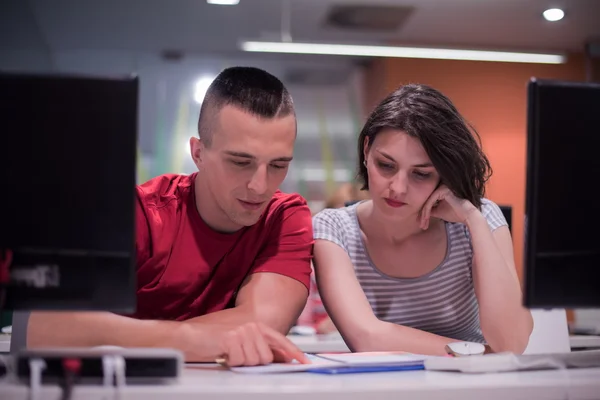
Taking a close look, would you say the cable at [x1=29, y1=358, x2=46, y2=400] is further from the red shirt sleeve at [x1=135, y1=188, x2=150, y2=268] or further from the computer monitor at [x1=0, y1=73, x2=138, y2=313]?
the red shirt sleeve at [x1=135, y1=188, x2=150, y2=268]

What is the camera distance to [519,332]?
1.44 meters

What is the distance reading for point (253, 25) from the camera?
4793 mm

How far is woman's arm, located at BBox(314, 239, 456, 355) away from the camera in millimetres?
1360

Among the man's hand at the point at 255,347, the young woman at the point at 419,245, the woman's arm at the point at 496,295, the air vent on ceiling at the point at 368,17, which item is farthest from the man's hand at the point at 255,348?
the air vent on ceiling at the point at 368,17

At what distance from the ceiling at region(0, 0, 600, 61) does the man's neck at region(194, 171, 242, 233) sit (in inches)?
123

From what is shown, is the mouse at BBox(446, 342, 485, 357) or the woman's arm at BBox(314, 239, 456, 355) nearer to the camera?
the mouse at BBox(446, 342, 485, 357)

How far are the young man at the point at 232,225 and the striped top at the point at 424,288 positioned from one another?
0.13m

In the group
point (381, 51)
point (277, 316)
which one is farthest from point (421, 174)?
point (381, 51)

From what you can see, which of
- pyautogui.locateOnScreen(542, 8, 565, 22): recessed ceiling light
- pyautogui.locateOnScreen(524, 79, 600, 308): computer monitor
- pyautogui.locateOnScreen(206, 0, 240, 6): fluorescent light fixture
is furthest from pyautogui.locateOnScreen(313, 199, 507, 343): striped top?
pyautogui.locateOnScreen(542, 8, 565, 22): recessed ceiling light

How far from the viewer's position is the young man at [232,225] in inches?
54.2

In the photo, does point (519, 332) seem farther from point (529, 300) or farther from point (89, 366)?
point (89, 366)

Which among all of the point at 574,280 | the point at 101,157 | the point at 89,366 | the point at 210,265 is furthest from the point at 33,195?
the point at 574,280

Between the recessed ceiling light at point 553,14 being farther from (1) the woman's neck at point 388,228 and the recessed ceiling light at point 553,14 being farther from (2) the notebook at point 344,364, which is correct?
(2) the notebook at point 344,364

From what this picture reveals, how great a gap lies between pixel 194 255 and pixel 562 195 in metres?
0.84
